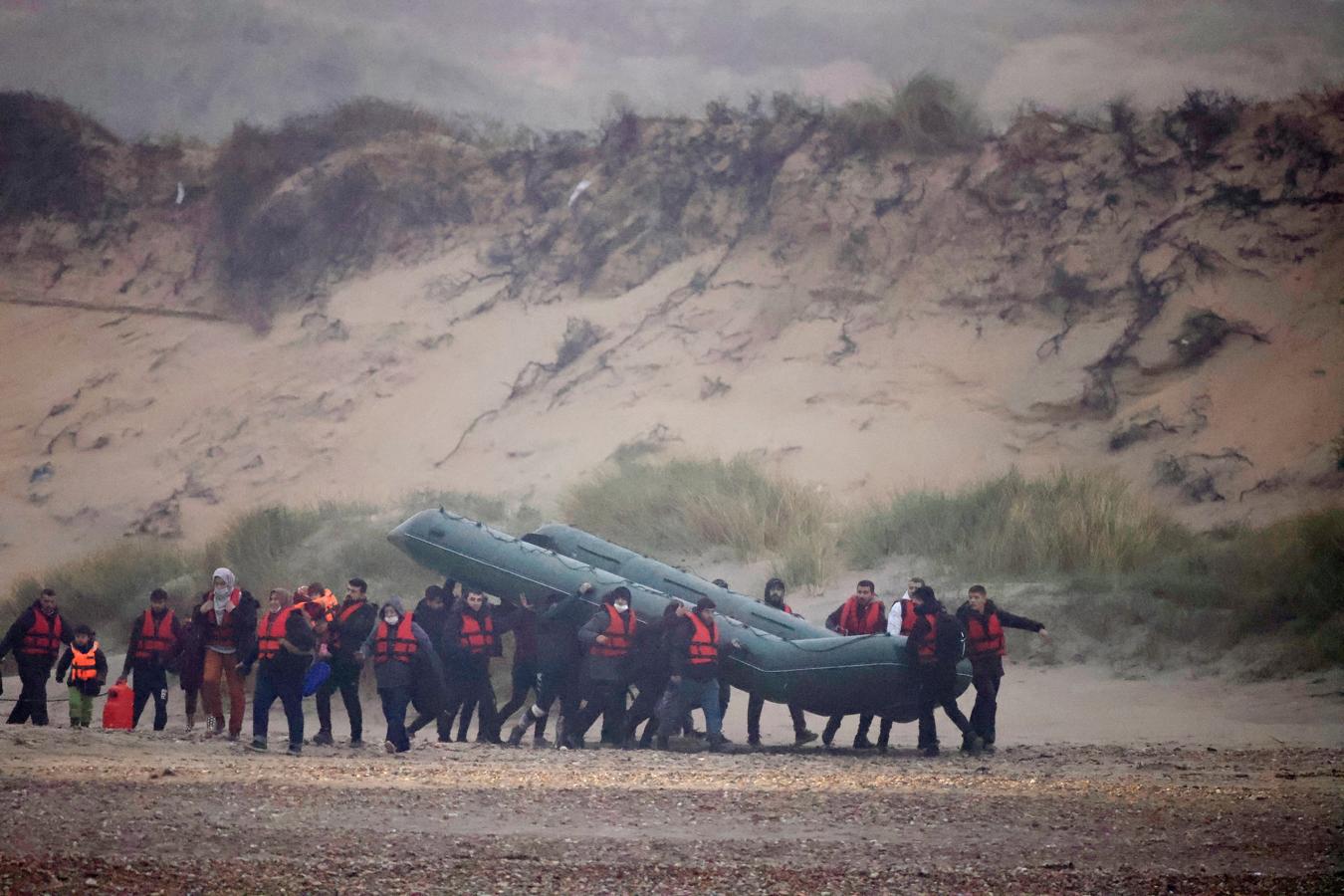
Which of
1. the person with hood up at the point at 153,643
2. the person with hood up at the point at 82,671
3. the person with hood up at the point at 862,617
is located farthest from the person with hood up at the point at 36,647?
the person with hood up at the point at 862,617

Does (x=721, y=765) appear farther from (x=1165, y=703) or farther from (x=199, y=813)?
(x=1165, y=703)

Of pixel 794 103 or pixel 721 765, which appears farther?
pixel 794 103

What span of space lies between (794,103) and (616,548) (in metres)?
16.9

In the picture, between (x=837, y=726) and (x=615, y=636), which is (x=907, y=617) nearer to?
(x=837, y=726)

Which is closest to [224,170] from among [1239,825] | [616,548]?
[616,548]

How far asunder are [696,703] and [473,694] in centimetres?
210

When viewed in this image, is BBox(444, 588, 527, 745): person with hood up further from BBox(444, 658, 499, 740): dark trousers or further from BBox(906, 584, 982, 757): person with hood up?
BBox(906, 584, 982, 757): person with hood up

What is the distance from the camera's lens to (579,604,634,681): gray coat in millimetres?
13312

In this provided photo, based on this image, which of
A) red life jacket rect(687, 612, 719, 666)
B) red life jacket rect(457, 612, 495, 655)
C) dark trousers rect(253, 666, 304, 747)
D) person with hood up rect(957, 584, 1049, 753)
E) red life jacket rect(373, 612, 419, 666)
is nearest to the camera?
dark trousers rect(253, 666, 304, 747)

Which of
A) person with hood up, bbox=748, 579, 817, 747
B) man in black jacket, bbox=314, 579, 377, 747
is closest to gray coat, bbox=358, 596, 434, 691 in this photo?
A: man in black jacket, bbox=314, 579, 377, 747

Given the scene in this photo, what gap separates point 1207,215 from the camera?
2558cm

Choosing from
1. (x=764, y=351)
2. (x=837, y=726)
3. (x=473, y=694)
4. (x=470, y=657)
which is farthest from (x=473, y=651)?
(x=764, y=351)

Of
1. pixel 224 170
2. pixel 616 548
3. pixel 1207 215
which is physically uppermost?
pixel 224 170

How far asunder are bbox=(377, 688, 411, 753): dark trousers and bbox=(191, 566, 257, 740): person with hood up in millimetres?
1424
